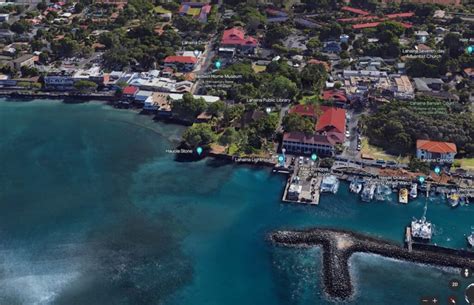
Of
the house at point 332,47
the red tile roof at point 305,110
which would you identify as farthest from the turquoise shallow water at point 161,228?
the house at point 332,47

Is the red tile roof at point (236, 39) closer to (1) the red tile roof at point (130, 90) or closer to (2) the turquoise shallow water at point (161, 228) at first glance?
(1) the red tile roof at point (130, 90)

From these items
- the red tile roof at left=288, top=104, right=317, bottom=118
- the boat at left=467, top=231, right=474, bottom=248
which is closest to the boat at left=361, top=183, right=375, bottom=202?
the boat at left=467, top=231, right=474, bottom=248

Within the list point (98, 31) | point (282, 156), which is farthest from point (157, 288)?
point (98, 31)

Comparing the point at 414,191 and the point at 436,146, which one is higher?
the point at 436,146

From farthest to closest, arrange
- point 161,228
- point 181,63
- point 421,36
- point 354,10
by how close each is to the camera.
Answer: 1. point 354,10
2. point 421,36
3. point 181,63
4. point 161,228

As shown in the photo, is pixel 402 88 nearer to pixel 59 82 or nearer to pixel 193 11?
Answer: pixel 193 11

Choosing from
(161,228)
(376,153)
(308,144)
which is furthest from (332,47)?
(161,228)
